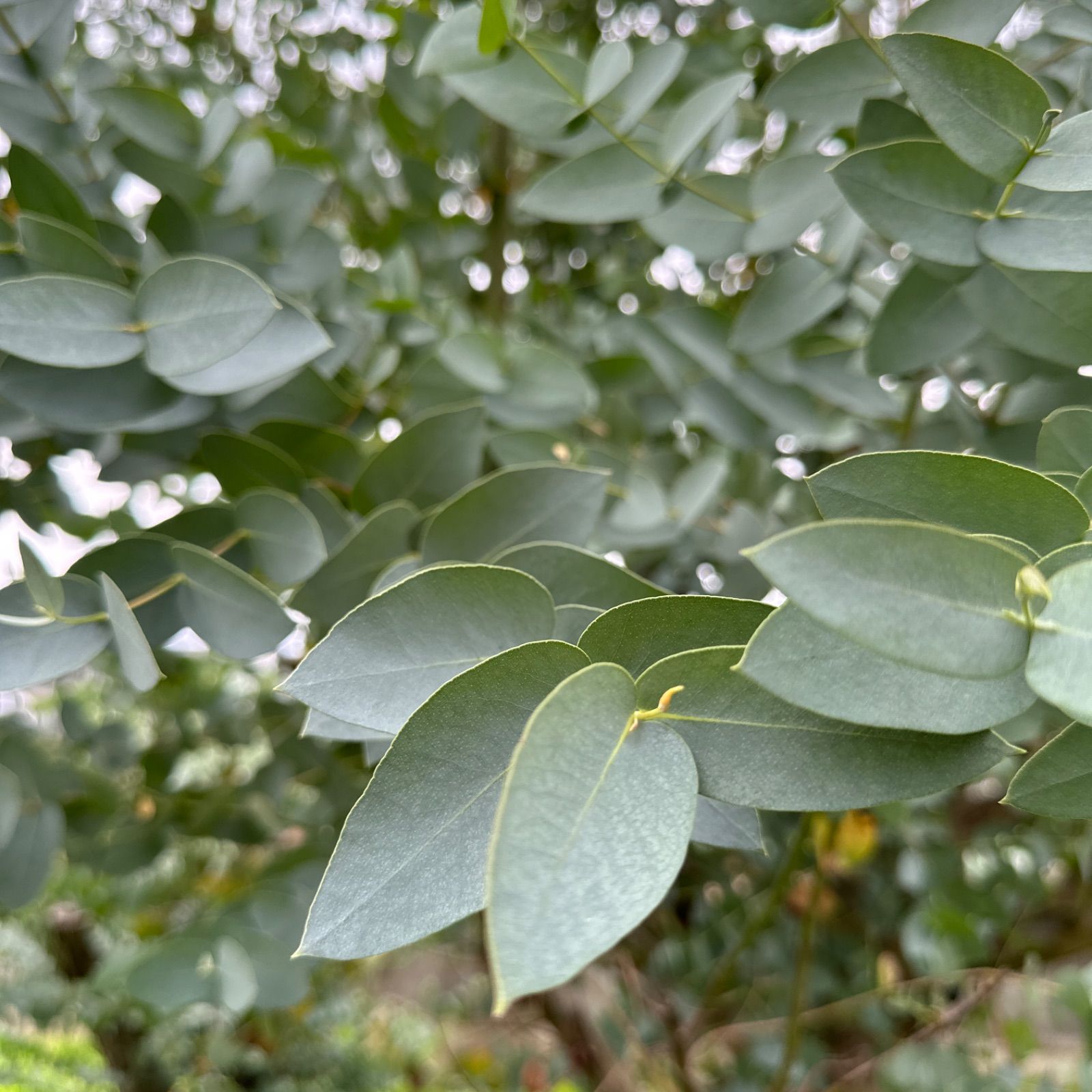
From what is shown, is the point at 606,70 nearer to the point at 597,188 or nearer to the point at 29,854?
the point at 597,188

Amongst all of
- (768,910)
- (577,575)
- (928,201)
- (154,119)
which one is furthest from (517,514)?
(768,910)

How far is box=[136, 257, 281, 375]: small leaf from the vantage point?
0.25 m

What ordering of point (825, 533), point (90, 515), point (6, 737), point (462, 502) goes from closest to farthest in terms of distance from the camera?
1. point (825, 533)
2. point (462, 502)
3. point (6, 737)
4. point (90, 515)

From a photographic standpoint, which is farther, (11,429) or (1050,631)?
(11,429)

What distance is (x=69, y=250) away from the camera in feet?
0.94

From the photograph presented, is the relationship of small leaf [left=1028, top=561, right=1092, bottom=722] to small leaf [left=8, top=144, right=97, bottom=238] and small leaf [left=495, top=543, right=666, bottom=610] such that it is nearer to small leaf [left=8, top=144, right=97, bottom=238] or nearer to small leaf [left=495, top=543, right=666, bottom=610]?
small leaf [left=495, top=543, right=666, bottom=610]

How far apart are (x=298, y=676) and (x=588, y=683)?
0.06m

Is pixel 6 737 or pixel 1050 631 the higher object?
pixel 1050 631

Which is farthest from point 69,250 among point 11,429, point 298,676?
point 298,676

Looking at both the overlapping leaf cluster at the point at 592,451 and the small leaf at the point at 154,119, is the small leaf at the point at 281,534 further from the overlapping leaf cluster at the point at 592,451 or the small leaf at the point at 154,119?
the small leaf at the point at 154,119

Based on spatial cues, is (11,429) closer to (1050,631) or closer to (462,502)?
(462,502)

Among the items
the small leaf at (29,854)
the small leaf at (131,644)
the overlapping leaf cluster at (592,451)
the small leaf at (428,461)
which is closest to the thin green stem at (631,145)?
the overlapping leaf cluster at (592,451)

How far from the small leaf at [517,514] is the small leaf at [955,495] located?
0.33 feet

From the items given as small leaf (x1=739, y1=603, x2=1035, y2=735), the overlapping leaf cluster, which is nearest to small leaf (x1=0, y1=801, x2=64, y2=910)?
the overlapping leaf cluster
